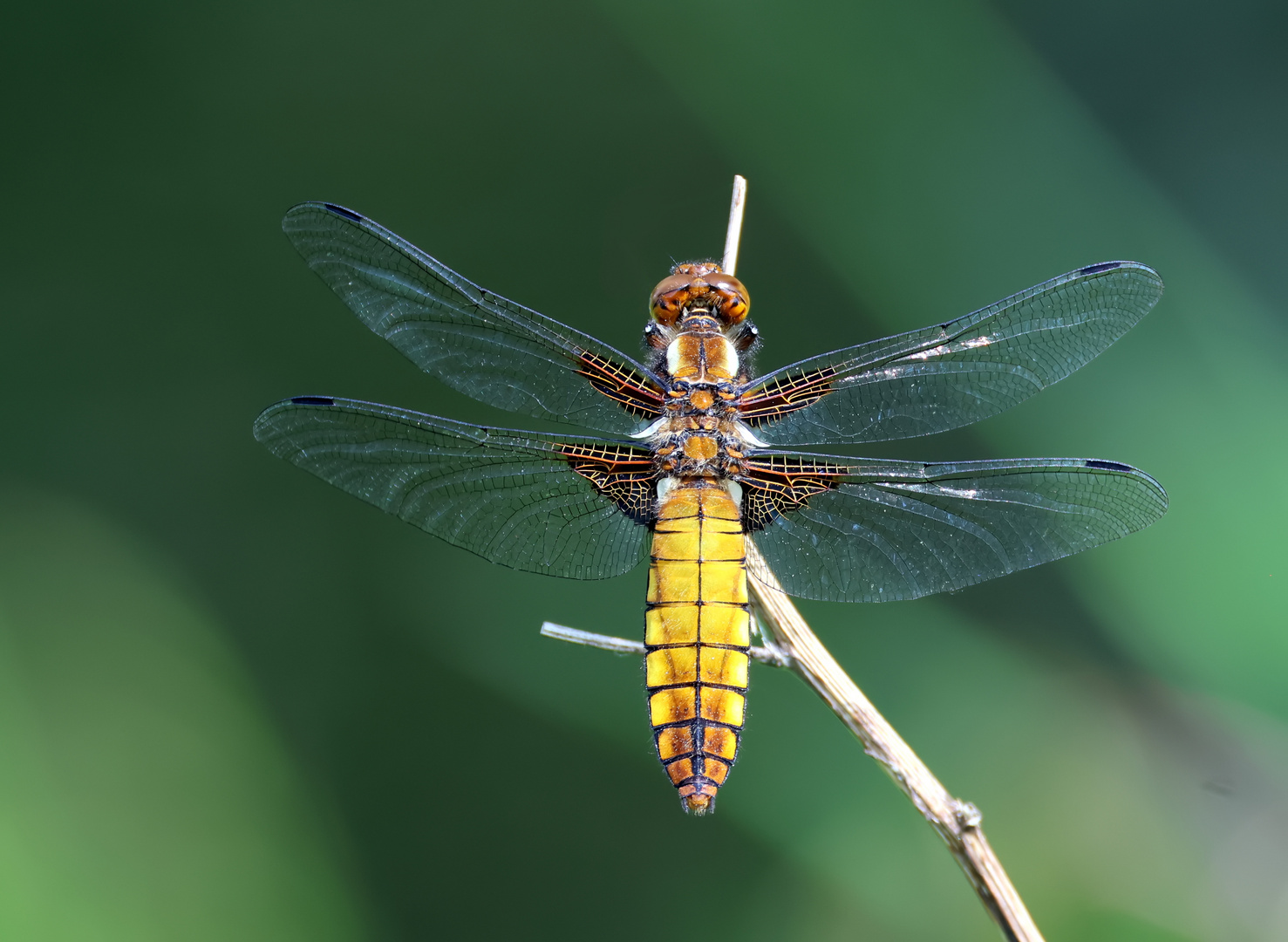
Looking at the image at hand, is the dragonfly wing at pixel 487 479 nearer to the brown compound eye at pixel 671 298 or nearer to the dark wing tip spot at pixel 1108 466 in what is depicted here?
the brown compound eye at pixel 671 298

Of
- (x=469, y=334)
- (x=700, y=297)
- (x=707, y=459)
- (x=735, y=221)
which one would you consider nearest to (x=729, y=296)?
(x=700, y=297)

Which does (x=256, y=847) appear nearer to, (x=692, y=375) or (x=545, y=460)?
(x=545, y=460)

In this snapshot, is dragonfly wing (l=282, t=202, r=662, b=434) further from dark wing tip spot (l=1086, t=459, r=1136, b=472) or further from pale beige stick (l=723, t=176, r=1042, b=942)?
dark wing tip spot (l=1086, t=459, r=1136, b=472)

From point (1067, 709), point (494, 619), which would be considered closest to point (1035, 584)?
point (1067, 709)

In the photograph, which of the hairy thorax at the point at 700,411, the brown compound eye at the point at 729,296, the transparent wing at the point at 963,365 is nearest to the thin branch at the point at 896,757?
the hairy thorax at the point at 700,411

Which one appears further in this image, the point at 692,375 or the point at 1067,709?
the point at 1067,709

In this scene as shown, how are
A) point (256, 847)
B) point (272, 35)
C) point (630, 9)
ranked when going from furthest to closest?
point (272, 35) → point (630, 9) → point (256, 847)

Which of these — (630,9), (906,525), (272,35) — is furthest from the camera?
(272,35)

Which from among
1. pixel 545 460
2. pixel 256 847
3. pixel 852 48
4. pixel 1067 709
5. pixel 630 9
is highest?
pixel 630 9

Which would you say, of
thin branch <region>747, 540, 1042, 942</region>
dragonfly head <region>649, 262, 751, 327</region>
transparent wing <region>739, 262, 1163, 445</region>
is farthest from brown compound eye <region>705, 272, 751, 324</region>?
thin branch <region>747, 540, 1042, 942</region>
